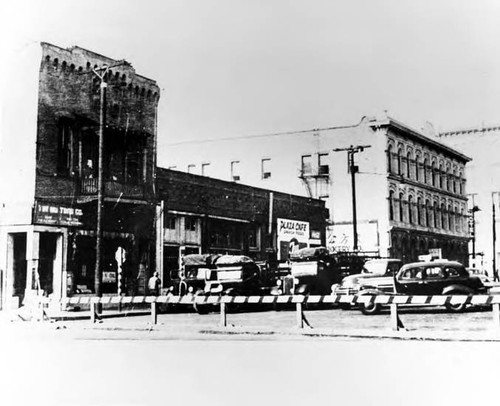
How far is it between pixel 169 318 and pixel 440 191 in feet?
20.8

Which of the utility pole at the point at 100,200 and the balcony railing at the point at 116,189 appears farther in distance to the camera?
the balcony railing at the point at 116,189

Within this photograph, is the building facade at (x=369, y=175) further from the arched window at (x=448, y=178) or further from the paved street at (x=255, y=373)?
the paved street at (x=255, y=373)

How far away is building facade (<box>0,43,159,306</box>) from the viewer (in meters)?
15.8

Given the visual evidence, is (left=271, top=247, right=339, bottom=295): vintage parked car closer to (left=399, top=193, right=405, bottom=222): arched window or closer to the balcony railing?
(left=399, top=193, right=405, bottom=222): arched window

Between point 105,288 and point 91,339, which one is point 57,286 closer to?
point 105,288

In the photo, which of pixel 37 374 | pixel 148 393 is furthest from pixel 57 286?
pixel 148 393

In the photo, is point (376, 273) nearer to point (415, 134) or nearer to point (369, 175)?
point (369, 175)

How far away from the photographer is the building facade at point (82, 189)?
1583 centimetres

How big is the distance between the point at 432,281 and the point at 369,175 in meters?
3.06

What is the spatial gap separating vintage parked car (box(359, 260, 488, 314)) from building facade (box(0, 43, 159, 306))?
5747 mm

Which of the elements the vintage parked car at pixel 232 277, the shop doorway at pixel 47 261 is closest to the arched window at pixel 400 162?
the vintage parked car at pixel 232 277

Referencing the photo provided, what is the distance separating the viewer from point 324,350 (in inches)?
422

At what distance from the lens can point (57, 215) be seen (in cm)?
1680

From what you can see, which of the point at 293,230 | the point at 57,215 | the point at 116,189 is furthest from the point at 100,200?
the point at 293,230
